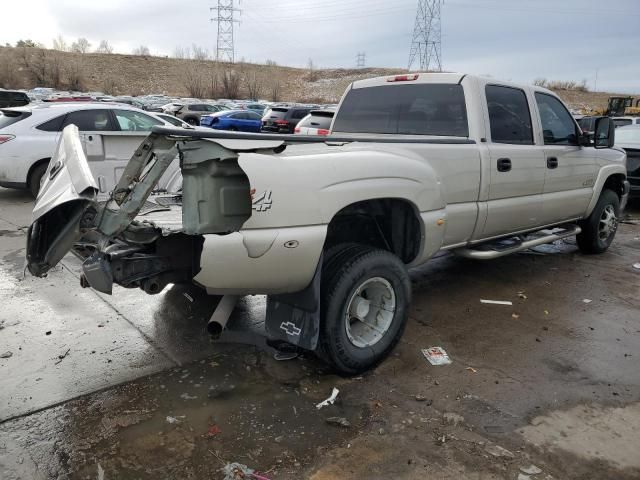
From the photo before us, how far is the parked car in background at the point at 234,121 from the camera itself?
23578 mm

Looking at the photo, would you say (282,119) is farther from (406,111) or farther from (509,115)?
(509,115)

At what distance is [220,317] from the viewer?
3191 mm

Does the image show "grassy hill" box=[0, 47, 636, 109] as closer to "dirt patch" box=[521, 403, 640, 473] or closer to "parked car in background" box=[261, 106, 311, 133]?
"parked car in background" box=[261, 106, 311, 133]

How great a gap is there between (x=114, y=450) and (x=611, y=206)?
644 centimetres

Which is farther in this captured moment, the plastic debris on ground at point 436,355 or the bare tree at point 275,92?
the bare tree at point 275,92

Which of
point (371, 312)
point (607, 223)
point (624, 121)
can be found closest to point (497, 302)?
point (371, 312)

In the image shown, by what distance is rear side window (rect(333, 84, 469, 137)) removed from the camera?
15.1ft

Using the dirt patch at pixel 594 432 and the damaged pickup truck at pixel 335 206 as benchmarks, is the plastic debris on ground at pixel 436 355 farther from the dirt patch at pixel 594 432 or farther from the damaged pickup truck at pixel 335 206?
the dirt patch at pixel 594 432

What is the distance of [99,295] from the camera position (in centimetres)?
491

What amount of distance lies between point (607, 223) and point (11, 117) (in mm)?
9880

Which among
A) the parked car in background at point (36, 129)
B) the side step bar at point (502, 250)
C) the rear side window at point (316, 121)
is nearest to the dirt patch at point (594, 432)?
the side step bar at point (502, 250)

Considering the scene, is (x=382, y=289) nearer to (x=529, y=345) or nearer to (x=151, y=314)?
(x=529, y=345)

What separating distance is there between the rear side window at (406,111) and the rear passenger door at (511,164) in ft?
0.97

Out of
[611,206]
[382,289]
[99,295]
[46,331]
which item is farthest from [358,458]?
[611,206]
